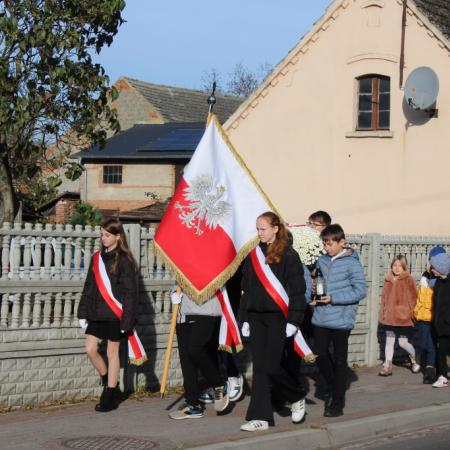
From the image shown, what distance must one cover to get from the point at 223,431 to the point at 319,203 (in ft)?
52.9

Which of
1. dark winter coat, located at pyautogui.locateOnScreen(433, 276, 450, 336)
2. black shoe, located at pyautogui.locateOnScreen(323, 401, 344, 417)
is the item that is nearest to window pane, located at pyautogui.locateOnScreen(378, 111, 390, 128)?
dark winter coat, located at pyautogui.locateOnScreen(433, 276, 450, 336)

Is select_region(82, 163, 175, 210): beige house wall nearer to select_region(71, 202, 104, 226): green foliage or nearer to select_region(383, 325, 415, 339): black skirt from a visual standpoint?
select_region(71, 202, 104, 226): green foliage

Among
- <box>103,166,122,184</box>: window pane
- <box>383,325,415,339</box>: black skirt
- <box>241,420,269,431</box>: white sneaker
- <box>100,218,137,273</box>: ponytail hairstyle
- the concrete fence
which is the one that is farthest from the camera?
<box>103,166,122,184</box>: window pane

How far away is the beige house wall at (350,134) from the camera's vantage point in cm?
2306

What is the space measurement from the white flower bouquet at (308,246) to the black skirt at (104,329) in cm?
194

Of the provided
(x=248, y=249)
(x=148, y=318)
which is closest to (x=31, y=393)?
(x=148, y=318)

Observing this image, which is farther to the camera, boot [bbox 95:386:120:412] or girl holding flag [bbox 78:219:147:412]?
boot [bbox 95:386:120:412]

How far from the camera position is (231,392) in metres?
10.6

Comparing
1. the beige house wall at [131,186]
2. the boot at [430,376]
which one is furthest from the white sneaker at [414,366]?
the beige house wall at [131,186]

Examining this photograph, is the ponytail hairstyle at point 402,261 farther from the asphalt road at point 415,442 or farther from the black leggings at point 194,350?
the black leggings at point 194,350

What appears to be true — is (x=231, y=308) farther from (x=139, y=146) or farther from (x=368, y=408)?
(x=139, y=146)

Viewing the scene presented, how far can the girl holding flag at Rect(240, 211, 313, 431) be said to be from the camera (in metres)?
9.30

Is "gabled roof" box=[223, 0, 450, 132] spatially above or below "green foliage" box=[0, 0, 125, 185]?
above

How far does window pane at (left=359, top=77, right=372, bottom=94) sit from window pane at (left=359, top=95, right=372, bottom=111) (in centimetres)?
11
